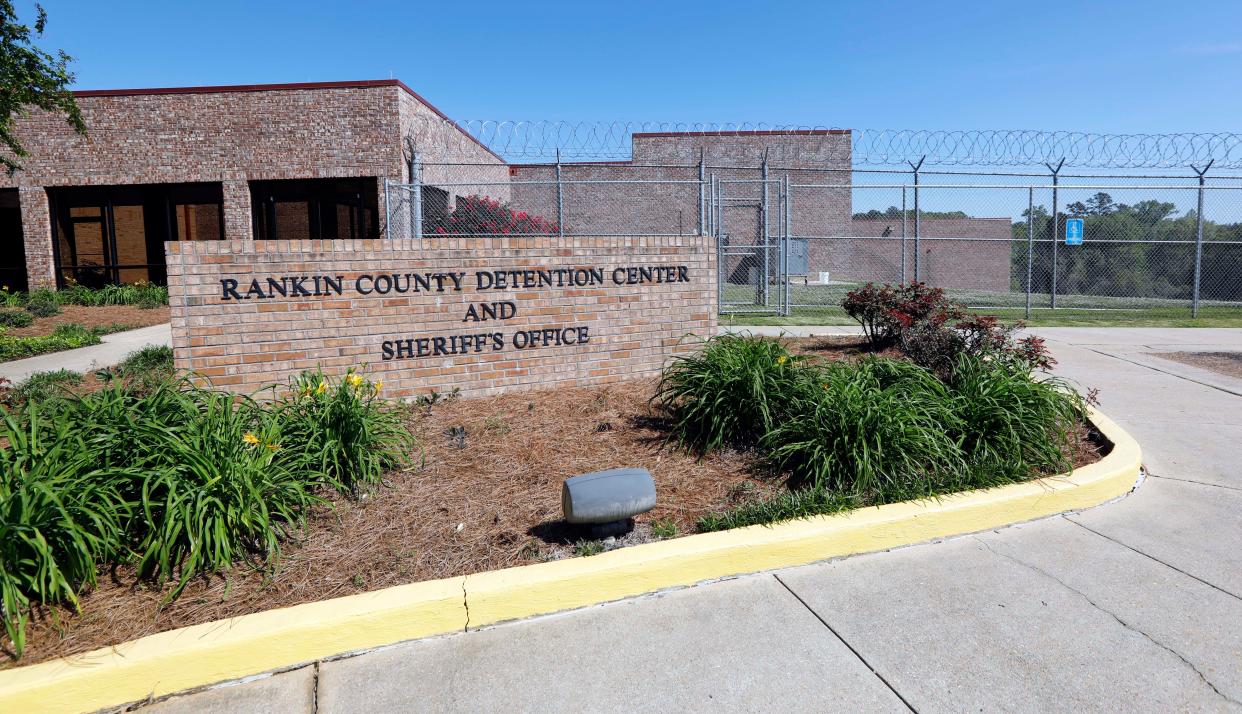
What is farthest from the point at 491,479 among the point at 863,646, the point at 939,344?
the point at 939,344

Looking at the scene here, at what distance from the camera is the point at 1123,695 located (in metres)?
2.68

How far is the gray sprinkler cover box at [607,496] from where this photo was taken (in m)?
3.64

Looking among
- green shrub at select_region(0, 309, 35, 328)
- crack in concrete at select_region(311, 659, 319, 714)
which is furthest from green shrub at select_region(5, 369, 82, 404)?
green shrub at select_region(0, 309, 35, 328)

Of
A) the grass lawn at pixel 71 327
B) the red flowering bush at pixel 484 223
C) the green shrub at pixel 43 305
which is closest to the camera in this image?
the grass lawn at pixel 71 327

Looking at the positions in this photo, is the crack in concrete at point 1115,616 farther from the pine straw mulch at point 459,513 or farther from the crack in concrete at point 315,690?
the crack in concrete at point 315,690

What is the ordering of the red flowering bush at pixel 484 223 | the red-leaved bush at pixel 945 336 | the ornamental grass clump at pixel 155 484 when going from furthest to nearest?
the red flowering bush at pixel 484 223
the red-leaved bush at pixel 945 336
the ornamental grass clump at pixel 155 484

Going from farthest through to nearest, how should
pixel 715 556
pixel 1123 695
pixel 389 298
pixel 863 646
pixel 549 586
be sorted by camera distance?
pixel 389 298, pixel 715 556, pixel 549 586, pixel 863 646, pixel 1123 695

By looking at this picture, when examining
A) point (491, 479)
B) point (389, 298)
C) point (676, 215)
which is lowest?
point (491, 479)

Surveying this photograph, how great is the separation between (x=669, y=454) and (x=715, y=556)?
1.42 metres

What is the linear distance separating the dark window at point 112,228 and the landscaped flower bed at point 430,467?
14.7 meters

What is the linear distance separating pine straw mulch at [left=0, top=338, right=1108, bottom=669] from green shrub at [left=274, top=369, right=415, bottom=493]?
0.46 feet

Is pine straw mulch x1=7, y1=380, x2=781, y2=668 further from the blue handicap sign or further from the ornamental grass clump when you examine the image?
the blue handicap sign

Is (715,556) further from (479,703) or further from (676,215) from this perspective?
(676,215)

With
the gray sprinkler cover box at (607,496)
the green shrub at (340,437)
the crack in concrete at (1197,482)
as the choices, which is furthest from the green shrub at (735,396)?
the crack in concrete at (1197,482)
